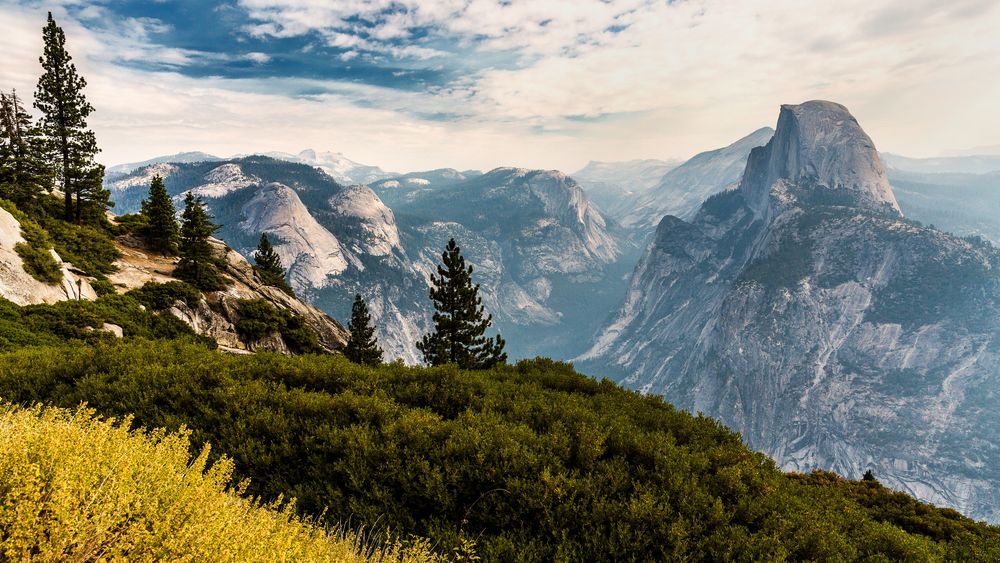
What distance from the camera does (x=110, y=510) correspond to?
500 cm

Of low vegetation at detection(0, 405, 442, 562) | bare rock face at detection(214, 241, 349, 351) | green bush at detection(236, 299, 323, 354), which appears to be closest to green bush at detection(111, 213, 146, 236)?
bare rock face at detection(214, 241, 349, 351)

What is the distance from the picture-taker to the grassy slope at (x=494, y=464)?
795 cm

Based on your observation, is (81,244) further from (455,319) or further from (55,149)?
(455,319)

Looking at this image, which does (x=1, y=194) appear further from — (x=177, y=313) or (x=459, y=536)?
(x=459, y=536)

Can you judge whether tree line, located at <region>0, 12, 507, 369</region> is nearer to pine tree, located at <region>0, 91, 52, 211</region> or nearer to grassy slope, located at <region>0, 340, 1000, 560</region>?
pine tree, located at <region>0, 91, 52, 211</region>

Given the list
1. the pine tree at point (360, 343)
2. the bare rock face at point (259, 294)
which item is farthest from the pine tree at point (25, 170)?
the pine tree at point (360, 343)

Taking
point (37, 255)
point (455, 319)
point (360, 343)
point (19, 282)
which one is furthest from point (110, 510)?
point (360, 343)

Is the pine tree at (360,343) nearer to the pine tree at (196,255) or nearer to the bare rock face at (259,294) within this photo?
the bare rock face at (259,294)

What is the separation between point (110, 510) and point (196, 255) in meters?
39.1

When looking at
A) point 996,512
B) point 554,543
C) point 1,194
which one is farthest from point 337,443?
point 996,512

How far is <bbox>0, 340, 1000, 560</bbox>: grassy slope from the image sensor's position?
7953 mm

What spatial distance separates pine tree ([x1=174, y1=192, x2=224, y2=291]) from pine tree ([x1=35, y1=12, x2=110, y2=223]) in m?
7.92

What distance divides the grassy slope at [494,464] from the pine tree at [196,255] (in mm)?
24170

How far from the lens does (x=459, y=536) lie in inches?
290
